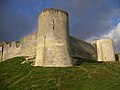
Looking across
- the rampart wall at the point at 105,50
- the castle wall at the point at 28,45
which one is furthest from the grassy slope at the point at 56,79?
the rampart wall at the point at 105,50

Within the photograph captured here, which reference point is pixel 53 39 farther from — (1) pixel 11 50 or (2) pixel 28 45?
(1) pixel 11 50

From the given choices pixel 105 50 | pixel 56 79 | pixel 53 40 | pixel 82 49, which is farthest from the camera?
pixel 105 50

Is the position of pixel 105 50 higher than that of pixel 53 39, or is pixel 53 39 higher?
pixel 53 39

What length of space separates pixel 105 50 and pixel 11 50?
732 inches

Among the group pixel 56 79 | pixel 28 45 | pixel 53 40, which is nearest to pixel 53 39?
pixel 53 40

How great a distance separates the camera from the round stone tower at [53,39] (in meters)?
28.8

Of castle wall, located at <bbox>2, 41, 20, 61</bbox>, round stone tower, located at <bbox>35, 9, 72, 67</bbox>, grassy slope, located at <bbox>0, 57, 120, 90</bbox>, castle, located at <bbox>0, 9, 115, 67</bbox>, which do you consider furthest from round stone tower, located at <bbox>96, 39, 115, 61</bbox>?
grassy slope, located at <bbox>0, 57, 120, 90</bbox>

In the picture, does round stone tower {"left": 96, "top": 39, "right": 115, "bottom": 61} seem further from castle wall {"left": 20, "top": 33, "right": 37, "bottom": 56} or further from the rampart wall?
castle wall {"left": 20, "top": 33, "right": 37, "bottom": 56}

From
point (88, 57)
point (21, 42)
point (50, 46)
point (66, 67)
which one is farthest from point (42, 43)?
point (88, 57)

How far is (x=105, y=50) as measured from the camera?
4731cm

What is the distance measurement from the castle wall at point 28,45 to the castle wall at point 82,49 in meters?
6.45

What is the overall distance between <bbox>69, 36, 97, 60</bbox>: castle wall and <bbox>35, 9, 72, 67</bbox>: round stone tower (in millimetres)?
9193

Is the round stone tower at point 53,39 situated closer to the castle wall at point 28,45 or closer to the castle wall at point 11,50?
the castle wall at point 28,45

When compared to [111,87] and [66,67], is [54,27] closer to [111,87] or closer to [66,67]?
[66,67]
